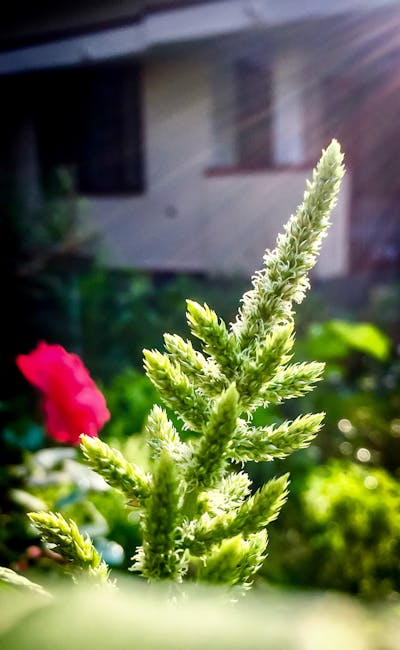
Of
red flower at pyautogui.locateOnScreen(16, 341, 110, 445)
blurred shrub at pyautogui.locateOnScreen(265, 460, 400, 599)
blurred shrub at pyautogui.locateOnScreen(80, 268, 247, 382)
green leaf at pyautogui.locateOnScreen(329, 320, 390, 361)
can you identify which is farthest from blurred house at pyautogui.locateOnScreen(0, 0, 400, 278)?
red flower at pyautogui.locateOnScreen(16, 341, 110, 445)

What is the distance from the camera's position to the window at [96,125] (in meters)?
12.7

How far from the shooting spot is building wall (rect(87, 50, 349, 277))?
1129 centimetres

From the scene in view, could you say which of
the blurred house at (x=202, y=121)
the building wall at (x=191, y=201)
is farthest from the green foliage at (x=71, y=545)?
the building wall at (x=191, y=201)

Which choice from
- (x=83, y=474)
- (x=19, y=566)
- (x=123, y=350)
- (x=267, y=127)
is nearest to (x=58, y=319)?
(x=123, y=350)

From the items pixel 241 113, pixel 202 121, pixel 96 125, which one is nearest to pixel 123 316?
pixel 202 121

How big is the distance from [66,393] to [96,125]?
12.0 meters

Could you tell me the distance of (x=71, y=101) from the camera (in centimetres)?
1300

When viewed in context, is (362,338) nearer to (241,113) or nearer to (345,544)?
(345,544)

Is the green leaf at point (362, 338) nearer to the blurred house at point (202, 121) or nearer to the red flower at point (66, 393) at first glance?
the red flower at point (66, 393)

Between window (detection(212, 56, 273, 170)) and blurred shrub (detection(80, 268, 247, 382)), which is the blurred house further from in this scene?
blurred shrub (detection(80, 268, 247, 382))

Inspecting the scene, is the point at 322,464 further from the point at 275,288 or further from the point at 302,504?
the point at 275,288

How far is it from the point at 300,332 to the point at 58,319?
2110 millimetres

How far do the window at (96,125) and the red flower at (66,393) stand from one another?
11.2 m

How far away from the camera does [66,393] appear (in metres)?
1.42
